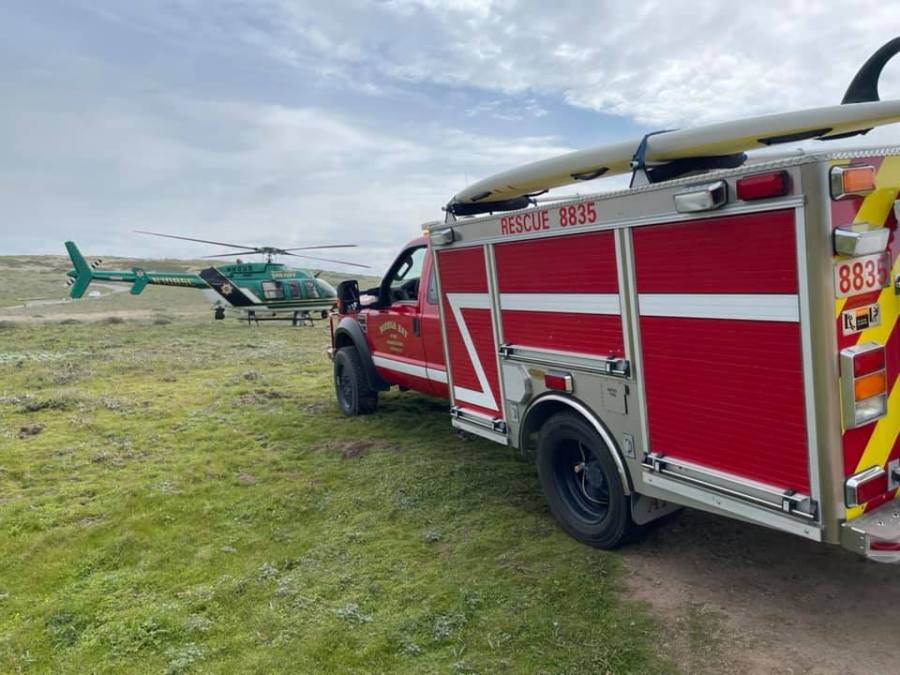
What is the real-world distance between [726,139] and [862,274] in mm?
1223

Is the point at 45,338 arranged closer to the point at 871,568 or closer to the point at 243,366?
the point at 243,366

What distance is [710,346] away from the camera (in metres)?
Result: 3.17

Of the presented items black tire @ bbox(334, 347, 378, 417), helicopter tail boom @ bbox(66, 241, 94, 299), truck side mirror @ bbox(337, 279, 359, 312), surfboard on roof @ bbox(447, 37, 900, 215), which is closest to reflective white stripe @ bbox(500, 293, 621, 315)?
surfboard on roof @ bbox(447, 37, 900, 215)

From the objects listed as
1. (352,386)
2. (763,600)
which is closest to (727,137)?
(763,600)

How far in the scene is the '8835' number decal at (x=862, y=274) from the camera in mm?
2682

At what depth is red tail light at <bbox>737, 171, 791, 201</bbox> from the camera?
2.70 metres

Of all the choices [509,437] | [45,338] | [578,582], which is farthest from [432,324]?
[45,338]

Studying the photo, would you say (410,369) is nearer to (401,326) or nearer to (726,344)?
(401,326)

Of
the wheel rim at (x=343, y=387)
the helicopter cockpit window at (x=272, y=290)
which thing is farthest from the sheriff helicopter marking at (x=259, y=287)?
the wheel rim at (x=343, y=387)

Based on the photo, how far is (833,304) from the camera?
2676mm

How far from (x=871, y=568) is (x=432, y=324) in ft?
12.8

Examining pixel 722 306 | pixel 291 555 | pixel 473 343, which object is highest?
pixel 722 306

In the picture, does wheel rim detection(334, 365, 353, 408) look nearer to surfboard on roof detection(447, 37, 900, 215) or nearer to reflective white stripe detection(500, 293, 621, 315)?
reflective white stripe detection(500, 293, 621, 315)

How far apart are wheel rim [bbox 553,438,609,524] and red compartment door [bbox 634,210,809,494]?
77 centimetres
